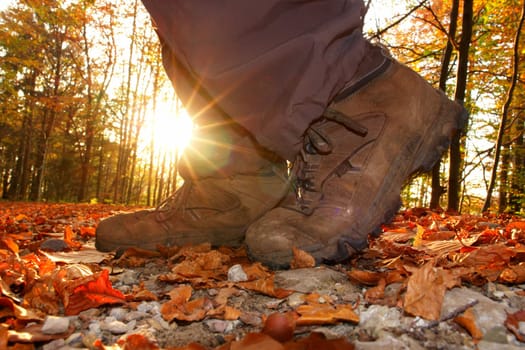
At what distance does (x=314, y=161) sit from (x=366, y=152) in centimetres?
22

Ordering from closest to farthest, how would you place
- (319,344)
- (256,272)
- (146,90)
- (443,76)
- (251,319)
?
(319,344)
(251,319)
(256,272)
(443,76)
(146,90)

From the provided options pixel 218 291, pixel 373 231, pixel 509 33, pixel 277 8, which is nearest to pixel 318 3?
pixel 277 8

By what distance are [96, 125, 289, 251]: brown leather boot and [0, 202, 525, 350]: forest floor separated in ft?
0.99

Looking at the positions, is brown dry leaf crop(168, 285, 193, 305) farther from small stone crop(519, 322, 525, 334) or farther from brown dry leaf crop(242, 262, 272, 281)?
small stone crop(519, 322, 525, 334)

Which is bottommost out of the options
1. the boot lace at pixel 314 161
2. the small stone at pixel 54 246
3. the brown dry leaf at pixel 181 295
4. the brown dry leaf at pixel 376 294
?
the small stone at pixel 54 246

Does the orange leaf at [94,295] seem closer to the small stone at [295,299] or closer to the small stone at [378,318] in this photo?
the small stone at [295,299]

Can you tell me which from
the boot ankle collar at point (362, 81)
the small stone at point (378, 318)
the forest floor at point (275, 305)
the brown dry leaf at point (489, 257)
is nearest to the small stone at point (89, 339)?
the forest floor at point (275, 305)

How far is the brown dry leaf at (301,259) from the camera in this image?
50.1 inches

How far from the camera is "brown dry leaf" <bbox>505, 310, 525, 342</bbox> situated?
741 mm

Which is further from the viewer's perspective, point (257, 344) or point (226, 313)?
point (226, 313)

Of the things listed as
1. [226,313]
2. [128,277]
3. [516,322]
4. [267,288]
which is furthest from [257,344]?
[128,277]

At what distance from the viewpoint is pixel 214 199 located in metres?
1.70

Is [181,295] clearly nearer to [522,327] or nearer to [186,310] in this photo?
[186,310]

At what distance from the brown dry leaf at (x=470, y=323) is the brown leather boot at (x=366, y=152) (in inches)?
21.5
